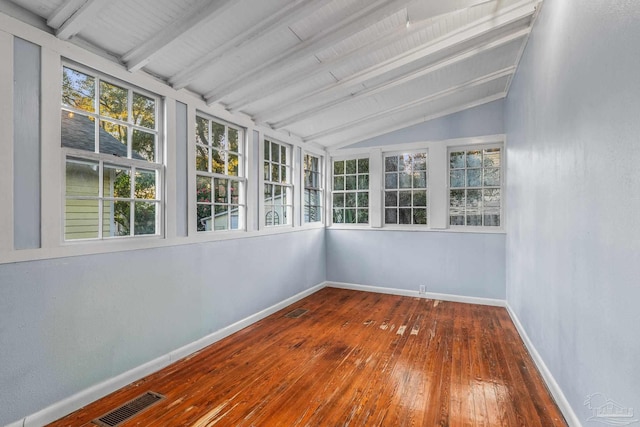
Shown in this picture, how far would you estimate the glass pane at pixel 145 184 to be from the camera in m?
2.71

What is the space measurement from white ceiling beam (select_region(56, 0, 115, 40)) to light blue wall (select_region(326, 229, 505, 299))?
4396 mm

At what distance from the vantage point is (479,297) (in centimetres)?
475

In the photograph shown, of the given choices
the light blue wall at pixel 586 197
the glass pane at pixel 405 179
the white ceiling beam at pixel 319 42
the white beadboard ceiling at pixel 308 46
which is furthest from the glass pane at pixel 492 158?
the white ceiling beam at pixel 319 42

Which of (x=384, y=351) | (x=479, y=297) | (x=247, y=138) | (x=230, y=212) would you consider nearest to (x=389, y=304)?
A: (x=479, y=297)

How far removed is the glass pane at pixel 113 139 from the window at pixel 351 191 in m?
3.75

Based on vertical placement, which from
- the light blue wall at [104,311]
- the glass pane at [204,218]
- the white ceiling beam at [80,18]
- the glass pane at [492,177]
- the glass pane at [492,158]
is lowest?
the light blue wall at [104,311]

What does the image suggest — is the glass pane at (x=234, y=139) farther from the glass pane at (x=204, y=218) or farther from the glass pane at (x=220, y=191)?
the glass pane at (x=204, y=218)

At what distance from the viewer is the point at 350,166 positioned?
575 centimetres

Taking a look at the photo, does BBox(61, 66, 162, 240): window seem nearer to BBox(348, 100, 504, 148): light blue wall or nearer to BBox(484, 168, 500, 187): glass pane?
BBox(348, 100, 504, 148): light blue wall

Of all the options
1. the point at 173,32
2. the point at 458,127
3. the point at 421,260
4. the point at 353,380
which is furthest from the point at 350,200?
the point at 173,32

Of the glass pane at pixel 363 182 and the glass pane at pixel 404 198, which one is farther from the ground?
the glass pane at pixel 363 182

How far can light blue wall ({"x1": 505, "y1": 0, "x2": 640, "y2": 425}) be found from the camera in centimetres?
140

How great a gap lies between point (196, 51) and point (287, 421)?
9.21 feet

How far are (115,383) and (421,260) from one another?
4166 mm
